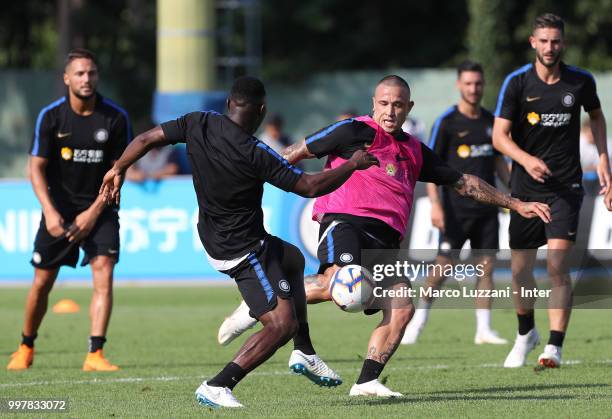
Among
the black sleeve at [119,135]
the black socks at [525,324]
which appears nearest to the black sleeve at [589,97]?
the black socks at [525,324]

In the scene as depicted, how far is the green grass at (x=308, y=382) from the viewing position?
8.61 m

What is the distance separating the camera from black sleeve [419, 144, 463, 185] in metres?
9.38

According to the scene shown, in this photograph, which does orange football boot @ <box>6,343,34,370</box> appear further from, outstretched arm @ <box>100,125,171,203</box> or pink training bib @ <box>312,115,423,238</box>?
pink training bib @ <box>312,115,423,238</box>

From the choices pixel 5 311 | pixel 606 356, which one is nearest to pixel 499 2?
pixel 5 311

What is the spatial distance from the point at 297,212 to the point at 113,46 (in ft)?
74.9

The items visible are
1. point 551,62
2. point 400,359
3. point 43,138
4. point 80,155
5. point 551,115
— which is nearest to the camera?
point 551,62

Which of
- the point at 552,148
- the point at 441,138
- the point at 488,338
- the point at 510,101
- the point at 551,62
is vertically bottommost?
the point at 488,338

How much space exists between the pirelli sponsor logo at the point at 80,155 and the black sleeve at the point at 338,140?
2743 mm

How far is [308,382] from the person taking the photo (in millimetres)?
10266

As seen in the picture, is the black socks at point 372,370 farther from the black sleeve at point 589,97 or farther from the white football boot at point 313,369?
the black sleeve at point 589,97

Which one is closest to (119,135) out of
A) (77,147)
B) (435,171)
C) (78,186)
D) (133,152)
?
(77,147)

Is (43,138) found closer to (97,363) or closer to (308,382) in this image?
(97,363)

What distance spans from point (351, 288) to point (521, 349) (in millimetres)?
2825

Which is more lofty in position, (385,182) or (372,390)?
(385,182)
